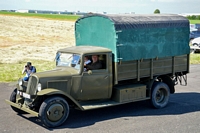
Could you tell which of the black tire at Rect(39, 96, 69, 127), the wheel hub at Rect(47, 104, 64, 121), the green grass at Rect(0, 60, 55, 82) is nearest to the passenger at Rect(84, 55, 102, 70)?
the black tire at Rect(39, 96, 69, 127)

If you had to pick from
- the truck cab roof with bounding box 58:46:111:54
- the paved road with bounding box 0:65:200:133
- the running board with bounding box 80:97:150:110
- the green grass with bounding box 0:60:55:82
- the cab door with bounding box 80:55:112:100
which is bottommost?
the paved road with bounding box 0:65:200:133

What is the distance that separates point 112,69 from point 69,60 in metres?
1.24

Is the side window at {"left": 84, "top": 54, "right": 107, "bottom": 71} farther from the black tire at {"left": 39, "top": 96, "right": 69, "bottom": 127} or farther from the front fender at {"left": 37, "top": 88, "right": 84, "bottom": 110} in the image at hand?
the black tire at {"left": 39, "top": 96, "right": 69, "bottom": 127}

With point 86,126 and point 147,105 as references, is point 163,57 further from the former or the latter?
point 86,126

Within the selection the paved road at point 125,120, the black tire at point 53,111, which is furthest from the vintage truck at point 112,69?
the paved road at point 125,120

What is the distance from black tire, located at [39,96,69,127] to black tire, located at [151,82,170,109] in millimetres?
3181

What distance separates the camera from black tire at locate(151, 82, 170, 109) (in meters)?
10.6

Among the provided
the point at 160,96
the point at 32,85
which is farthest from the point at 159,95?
the point at 32,85

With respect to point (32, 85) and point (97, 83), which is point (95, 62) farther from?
point (32, 85)

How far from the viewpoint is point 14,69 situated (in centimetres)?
1678

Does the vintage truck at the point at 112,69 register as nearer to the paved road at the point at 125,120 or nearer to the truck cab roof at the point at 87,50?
the truck cab roof at the point at 87,50

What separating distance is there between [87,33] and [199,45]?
18.5 meters

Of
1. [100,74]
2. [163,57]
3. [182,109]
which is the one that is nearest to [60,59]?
[100,74]

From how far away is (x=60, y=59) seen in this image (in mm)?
9766
